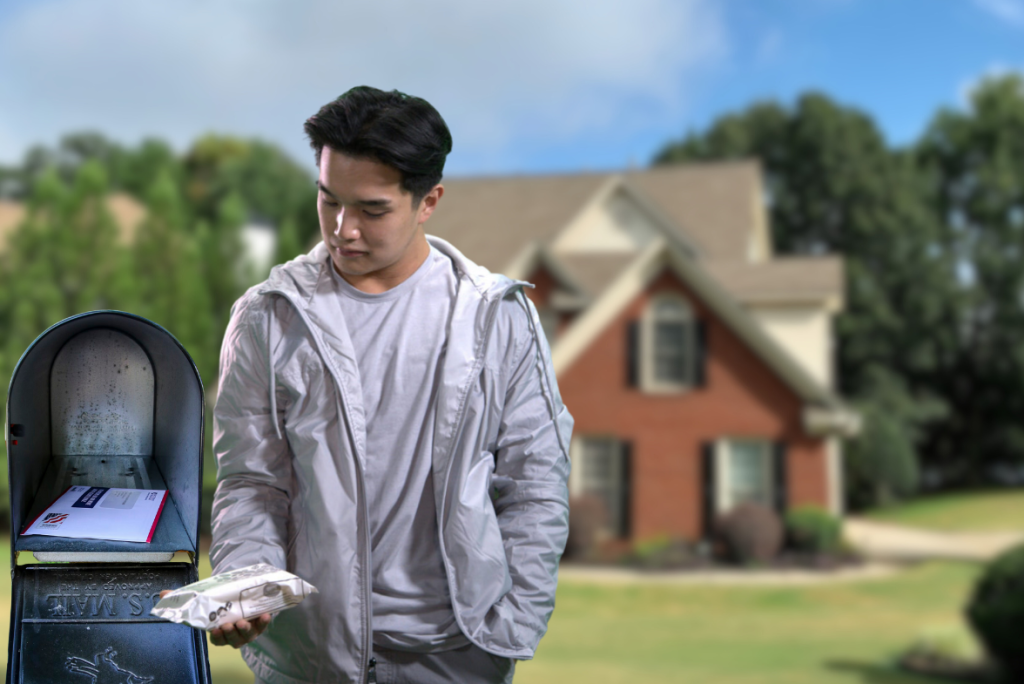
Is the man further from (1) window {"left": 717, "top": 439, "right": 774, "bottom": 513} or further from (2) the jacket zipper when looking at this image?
(1) window {"left": 717, "top": 439, "right": 774, "bottom": 513}

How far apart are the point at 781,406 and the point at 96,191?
12051mm

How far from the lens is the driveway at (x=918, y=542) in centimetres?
1791

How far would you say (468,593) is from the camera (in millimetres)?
1654

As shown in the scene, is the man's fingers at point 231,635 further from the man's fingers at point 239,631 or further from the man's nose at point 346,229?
the man's nose at point 346,229

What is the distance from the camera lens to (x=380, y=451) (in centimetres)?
169

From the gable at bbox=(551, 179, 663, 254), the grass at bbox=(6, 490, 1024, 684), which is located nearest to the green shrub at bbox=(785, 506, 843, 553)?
the grass at bbox=(6, 490, 1024, 684)

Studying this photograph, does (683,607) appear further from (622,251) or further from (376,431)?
(376,431)

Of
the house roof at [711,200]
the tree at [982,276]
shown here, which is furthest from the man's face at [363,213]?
the tree at [982,276]

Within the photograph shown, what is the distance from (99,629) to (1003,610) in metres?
9.96

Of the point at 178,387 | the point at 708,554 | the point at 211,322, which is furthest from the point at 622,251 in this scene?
the point at 178,387

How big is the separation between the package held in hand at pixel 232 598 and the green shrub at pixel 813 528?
14.9 metres

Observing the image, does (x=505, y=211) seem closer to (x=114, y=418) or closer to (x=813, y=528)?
(x=813, y=528)

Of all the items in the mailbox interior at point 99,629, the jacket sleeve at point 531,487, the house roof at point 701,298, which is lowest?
the mailbox interior at point 99,629

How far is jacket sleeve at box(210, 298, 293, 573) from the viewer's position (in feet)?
5.49
